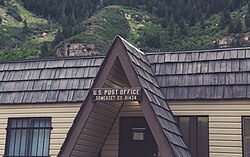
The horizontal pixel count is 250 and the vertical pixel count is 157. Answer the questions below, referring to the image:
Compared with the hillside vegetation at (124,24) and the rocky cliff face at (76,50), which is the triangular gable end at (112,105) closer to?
the hillside vegetation at (124,24)

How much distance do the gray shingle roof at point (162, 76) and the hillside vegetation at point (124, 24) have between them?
29.7 meters

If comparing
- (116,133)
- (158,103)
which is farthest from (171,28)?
(158,103)

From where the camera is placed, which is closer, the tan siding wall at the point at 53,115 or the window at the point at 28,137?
the tan siding wall at the point at 53,115

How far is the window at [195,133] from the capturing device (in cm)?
1261

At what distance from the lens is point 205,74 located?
13.0m

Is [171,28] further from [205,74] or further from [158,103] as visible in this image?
[158,103]

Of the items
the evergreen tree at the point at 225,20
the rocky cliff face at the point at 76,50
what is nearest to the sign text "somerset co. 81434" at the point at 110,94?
the rocky cliff face at the point at 76,50

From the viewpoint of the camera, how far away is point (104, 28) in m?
62.1

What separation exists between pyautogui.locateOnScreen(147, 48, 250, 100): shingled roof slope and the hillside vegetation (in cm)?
3238

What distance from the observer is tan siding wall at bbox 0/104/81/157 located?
45.1 feet

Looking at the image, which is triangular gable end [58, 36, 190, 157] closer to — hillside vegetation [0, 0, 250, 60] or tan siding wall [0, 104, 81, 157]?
tan siding wall [0, 104, 81, 157]

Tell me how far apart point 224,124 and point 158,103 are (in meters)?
2.16

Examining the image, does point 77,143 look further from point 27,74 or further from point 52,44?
point 52,44

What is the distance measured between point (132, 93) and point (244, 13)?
4984 centimetres
